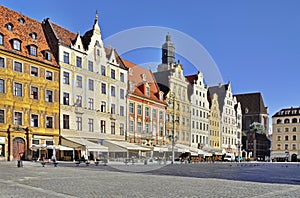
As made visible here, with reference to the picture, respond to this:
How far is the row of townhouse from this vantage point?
121 ft

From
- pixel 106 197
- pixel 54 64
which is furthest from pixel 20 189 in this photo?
pixel 54 64

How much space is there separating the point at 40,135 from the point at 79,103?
679 centimetres

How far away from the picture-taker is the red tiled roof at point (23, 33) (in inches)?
1471

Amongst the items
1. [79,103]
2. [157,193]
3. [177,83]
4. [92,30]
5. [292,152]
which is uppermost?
[92,30]

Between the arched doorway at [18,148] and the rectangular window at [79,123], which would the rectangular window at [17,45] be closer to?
the arched doorway at [18,148]

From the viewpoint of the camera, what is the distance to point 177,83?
60375 millimetres

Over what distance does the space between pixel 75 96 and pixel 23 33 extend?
9139mm

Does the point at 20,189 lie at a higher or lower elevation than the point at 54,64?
lower

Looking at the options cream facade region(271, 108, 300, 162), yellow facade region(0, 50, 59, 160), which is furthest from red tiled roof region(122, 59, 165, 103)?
cream facade region(271, 108, 300, 162)

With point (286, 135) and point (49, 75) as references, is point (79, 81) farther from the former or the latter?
point (286, 135)

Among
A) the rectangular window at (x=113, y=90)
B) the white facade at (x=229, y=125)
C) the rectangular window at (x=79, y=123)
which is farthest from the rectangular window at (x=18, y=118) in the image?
the white facade at (x=229, y=125)

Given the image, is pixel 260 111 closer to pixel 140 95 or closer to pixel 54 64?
pixel 140 95

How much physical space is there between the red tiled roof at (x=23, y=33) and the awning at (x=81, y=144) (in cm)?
874

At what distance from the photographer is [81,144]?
3816cm
